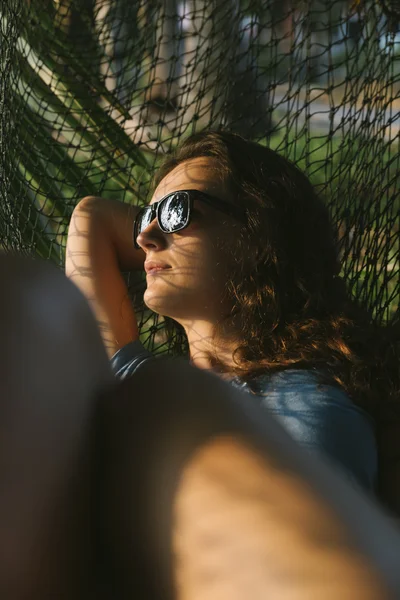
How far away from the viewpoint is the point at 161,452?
1.44ft

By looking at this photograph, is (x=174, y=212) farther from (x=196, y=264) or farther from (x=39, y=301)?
(x=39, y=301)

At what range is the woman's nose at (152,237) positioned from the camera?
1625 mm

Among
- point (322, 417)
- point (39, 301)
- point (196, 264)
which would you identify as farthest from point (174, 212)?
point (39, 301)

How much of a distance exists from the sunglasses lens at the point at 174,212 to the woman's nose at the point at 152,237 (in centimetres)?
3

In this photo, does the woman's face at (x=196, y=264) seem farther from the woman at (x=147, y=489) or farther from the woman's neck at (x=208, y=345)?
the woman at (x=147, y=489)

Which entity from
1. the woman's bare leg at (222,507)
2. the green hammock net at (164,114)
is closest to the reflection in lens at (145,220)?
the green hammock net at (164,114)

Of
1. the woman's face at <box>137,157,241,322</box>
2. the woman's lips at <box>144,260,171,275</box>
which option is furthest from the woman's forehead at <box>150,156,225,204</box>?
the woman's lips at <box>144,260,171,275</box>

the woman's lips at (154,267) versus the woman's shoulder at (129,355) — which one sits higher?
the woman's lips at (154,267)

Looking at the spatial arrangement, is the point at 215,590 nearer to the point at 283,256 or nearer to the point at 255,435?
the point at 255,435

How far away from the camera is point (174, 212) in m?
1.59

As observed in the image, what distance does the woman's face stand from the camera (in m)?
1.56

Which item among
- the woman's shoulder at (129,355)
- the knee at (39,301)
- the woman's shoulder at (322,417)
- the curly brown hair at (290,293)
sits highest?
the knee at (39,301)

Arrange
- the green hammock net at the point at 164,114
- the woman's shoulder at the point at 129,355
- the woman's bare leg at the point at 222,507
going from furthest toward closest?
the green hammock net at the point at 164,114 → the woman's shoulder at the point at 129,355 → the woman's bare leg at the point at 222,507

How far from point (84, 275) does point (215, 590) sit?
1.45 m
